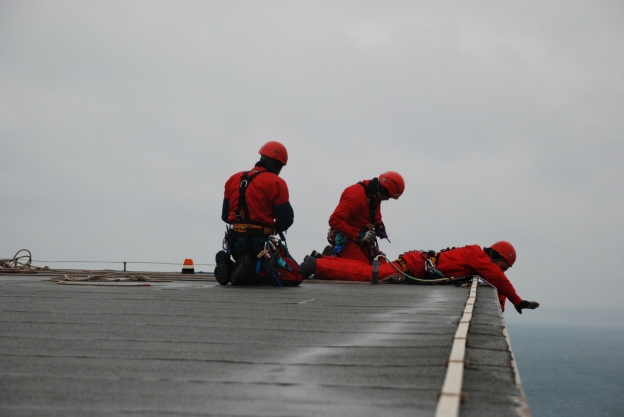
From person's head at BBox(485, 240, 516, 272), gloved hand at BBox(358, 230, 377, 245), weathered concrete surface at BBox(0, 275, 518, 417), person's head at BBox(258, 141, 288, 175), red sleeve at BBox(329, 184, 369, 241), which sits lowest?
weathered concrete surface at BBox(0, 275, 518, 417)

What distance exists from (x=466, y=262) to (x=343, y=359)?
22.7 feet

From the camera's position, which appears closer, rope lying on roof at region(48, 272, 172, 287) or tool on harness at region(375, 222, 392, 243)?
rope lying on roof at region(48, 272, 172, 287)

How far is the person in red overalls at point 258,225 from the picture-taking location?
27.8 feet

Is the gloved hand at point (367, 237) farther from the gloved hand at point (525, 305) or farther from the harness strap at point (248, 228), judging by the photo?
the harness strap at point (248, 228)

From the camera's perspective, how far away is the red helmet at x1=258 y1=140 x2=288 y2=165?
29.1ft

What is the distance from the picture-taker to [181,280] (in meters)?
10.7

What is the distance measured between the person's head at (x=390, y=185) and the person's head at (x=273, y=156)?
3.20 metres

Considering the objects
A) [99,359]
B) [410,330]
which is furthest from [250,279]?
[99,359]

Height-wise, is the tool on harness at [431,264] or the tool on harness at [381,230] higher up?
the tool on harness at [381,230]

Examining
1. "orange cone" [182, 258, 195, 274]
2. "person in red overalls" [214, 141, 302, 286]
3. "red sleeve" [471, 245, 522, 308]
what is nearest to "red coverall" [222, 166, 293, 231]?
"person in red overalls" [214, 141, 302, 286]

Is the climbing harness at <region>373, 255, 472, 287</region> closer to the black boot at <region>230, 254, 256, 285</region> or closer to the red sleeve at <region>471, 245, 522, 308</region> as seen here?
the red sleeve at <region>471, 245, 522, 308</region>

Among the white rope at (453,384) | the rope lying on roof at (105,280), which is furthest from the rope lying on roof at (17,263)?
the white rope at (453,384)

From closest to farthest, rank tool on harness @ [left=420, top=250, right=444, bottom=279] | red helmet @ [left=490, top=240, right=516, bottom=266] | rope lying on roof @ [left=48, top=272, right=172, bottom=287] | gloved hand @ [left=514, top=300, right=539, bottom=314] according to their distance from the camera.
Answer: rope lying on roof @ [left=48, top=272, right=172, bottom=287] < gloved hand @ [left=514, top=300, right=539, bottom=314] < tool on harness @ [left=420, top=250, right=444, bottom=279] < red helmet @ [left=490, top=240, right=516, bottom=266]

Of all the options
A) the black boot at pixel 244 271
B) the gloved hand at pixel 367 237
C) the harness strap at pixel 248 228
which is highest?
the gloved hand at pixel 367 237
